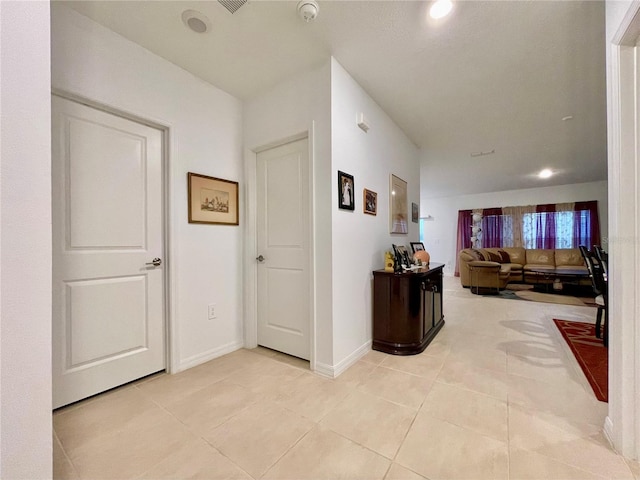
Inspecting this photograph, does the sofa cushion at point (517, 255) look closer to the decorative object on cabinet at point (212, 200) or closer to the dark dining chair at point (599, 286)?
the dark dining chair at point (599, 286)

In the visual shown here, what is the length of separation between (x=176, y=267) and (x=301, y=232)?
3.47 feet

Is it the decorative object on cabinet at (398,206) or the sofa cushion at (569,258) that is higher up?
the decorative object on cabinet at (398,206)

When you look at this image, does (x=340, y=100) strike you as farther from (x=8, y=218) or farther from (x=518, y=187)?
(x=518, y=187)

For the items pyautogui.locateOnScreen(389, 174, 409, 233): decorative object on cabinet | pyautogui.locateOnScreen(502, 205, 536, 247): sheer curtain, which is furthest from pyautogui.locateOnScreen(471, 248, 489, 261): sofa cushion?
pyautogui.locateOnScreen(389, 174, 409, 233): decorative object on cabinet

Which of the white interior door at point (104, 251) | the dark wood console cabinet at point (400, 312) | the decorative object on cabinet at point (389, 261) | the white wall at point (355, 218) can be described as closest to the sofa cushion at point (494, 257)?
the white wall at point (355, 218)

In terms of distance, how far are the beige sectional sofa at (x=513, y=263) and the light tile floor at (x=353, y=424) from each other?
3.07 metres

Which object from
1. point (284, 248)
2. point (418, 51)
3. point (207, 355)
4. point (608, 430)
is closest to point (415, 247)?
point (284, 248)

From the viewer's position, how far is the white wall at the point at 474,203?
6.31 meters

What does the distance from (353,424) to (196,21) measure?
2.69 meters

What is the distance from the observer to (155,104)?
201 centimetres

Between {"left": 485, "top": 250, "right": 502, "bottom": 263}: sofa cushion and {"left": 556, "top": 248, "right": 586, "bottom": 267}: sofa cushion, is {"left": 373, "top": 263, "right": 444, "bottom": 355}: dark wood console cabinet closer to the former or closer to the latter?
{"left": 485, "top": 250, "right": 502, "bottom": 263}: sofa cushion

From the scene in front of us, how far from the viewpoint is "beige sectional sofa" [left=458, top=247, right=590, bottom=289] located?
5156mm

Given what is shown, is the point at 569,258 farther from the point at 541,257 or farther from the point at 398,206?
the point at 398,206

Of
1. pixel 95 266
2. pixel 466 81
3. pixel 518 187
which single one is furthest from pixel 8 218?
pixel 518 187
